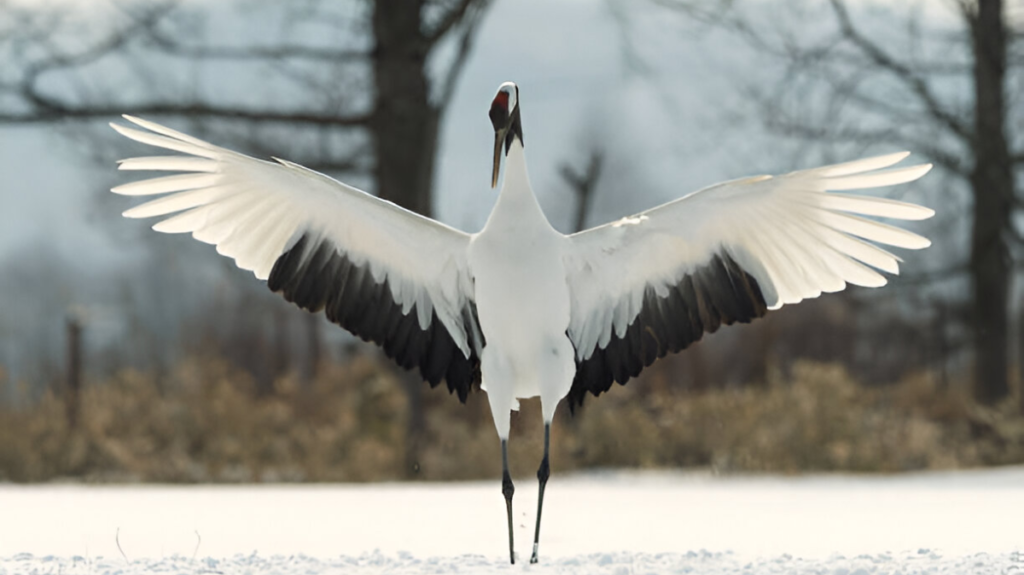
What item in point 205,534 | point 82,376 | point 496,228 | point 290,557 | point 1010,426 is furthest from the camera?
point 82,376

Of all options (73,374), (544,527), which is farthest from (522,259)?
(73,374)

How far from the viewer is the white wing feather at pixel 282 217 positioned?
446 centimetres

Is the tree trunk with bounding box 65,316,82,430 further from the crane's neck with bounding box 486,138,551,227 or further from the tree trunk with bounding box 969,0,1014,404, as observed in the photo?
the tree trunk with bounding box 969,0,1014,404

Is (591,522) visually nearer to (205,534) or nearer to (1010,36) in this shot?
(205,534)

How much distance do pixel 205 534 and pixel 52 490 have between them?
127 inches

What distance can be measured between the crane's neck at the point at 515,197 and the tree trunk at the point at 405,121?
537cm

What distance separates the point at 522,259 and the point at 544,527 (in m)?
2.32

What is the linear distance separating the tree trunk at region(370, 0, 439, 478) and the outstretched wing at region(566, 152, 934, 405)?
4.98 metres

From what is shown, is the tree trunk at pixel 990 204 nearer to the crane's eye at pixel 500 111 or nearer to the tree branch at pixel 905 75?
the tree branch at pixel 905 75

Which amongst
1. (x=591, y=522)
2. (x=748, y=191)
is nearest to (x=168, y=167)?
(x=748, y=191)

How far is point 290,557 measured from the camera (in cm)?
456

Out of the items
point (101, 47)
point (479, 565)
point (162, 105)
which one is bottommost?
point (479, 565)

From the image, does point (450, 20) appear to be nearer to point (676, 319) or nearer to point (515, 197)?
point (676, 319)

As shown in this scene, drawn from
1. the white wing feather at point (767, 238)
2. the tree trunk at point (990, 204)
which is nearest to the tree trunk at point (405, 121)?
the white wing feather at point (767, 238)
